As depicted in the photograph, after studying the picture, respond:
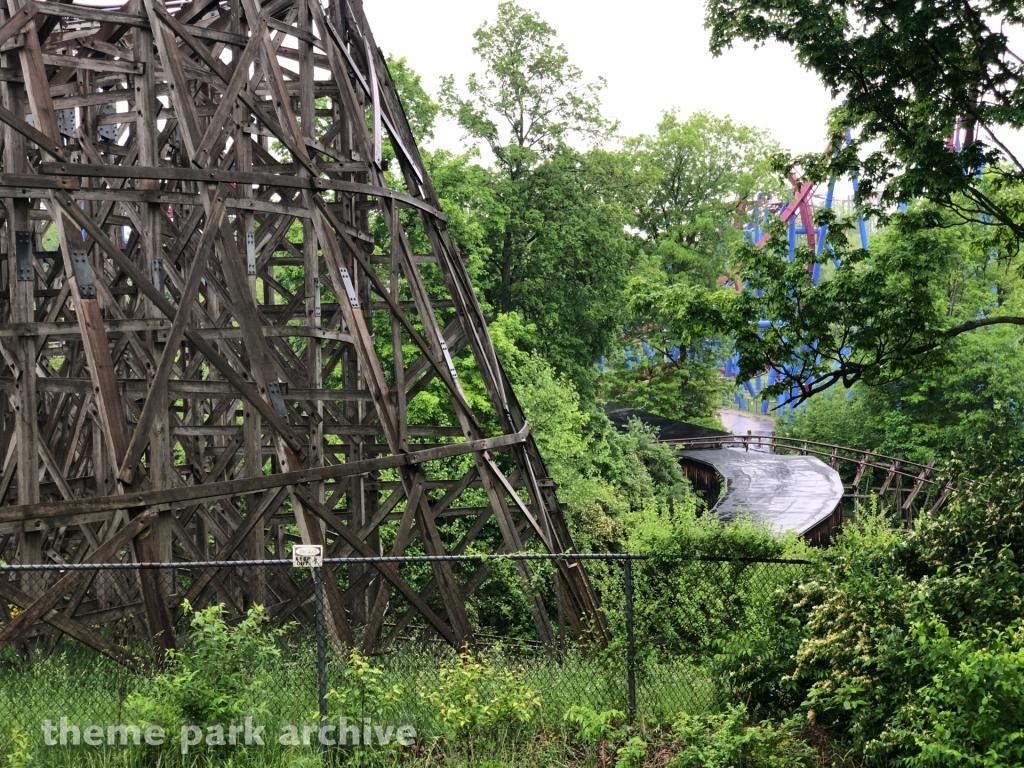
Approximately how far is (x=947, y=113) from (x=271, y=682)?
8328 millimetres

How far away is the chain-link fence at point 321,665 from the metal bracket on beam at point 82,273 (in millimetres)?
2198

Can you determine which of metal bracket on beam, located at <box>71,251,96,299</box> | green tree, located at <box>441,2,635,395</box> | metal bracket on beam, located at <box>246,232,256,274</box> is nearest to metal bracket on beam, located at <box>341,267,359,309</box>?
metal bracket on beam, located at <box>246,232,256,274</box>

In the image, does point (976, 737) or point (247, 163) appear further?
point (247, 163)

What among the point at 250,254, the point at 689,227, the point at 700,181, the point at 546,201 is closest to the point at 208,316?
the point at 250,254

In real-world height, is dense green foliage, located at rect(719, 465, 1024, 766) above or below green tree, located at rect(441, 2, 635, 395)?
below

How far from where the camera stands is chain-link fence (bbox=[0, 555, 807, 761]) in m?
5.71

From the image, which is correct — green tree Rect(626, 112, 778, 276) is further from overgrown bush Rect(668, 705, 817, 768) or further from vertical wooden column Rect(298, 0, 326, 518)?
overgrown bush Rect(668, 705, 817, 768)

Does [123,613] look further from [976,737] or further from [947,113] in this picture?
[947,113]

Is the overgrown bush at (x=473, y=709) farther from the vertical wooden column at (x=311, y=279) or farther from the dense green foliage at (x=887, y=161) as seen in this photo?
the dense green foliage at (x=887, y=161)

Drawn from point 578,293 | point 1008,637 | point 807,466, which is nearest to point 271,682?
point 1008,637

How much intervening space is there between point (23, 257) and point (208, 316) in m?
3.53

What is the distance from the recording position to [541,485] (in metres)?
12.1

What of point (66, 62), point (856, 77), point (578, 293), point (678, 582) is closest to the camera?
point (678, 582)

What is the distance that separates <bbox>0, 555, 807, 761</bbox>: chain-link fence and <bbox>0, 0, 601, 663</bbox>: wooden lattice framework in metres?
0.29
